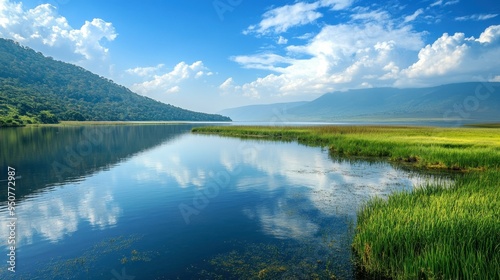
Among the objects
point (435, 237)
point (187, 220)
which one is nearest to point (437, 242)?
point (435, 237)

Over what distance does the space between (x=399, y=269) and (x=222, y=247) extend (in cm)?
794

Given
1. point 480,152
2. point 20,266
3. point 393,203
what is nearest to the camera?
point 20,266

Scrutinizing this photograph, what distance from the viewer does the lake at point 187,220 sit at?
1238 centimetres

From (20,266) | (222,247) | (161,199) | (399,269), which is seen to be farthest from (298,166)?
(20,266)

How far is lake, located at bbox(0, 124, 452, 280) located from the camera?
1238cm

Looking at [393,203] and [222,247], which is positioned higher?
[393,203]

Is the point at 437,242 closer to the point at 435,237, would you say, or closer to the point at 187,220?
the point at 435,237

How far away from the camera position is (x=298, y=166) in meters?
38.5

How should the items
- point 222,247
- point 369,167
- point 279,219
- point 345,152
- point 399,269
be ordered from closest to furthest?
point 399,269 → point 222,247 → point 279,219 → point 369,167 → point 345,152

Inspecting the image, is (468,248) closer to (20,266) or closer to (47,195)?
(20,266)

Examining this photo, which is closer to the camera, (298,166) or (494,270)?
(494,270)

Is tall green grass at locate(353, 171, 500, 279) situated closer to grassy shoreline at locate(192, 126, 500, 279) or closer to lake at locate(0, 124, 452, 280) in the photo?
grassy shoreline at locate(192, 126, 500, 279)

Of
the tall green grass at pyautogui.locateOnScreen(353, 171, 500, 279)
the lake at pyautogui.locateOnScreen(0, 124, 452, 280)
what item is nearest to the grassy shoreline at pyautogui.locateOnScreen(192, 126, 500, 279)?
the tall green grass at pyautogui.locateOnScreen(353, 171, 500, 279)

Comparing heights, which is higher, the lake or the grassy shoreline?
the grassy shoreline
